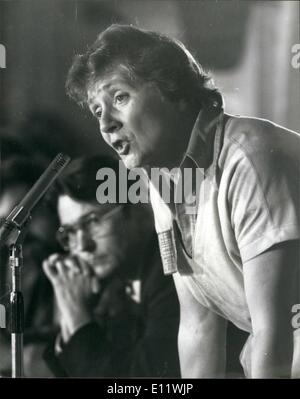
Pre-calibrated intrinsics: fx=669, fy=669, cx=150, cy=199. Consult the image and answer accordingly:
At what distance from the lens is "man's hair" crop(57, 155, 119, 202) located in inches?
91.4

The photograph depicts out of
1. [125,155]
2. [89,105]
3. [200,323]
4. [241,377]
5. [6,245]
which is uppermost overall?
[89,105]

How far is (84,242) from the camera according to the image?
2.34m

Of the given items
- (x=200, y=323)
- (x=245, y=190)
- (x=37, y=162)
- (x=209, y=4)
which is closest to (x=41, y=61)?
(x=37, y=162)

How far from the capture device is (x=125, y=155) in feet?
7.60

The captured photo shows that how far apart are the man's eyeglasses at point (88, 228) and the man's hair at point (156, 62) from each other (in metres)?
0.46

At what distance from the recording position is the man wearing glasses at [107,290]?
2.29m

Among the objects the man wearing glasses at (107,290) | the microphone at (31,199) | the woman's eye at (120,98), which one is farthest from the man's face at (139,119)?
the microphone at (31,199)

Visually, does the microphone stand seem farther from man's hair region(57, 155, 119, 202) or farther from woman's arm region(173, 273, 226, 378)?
woman's arm region(173, 273, 226, 378)

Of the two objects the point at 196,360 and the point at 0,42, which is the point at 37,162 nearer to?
the point at 0,42

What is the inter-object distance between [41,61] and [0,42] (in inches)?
6.4

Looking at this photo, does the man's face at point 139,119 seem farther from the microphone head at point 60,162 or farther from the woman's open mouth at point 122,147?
the microphone head at point 60,162

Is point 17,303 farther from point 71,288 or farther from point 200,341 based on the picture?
point 200,341

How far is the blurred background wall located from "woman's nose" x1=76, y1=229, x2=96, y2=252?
282 mm

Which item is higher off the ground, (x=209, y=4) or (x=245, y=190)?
(x=209, y=4)
